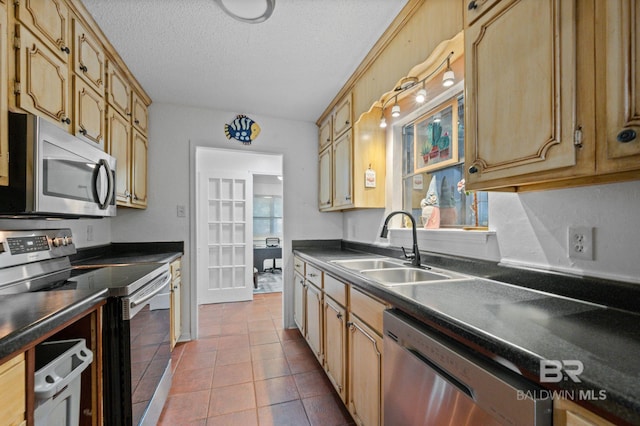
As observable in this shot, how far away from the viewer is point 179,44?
1841 mm

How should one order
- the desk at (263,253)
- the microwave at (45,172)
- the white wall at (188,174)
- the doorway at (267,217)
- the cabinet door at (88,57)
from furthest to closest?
the doorway at (267,217) → the desk at (263,253) → the white wall at (188,174) → the cabinet door at (88,57) → the microwave at (45,172)

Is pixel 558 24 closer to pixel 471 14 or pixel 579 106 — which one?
pixel 579 106

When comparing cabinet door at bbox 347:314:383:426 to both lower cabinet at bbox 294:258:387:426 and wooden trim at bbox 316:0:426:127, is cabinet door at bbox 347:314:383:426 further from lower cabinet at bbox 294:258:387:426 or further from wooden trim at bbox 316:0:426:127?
wooden trim at bbox 316:0:426:127

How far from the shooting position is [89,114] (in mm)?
1696

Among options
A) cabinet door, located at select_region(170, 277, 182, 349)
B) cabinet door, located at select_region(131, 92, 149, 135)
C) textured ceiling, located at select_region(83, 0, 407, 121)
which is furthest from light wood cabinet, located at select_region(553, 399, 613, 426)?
cabinet door, located at select_region(131, 92, 149, 135)

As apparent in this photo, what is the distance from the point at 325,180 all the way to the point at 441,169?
1.35 meters

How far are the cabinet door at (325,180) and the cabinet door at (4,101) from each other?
222 cm

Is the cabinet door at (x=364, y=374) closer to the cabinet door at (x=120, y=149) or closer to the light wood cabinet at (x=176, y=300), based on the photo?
the light wood cabinet at (x=176, y=300)

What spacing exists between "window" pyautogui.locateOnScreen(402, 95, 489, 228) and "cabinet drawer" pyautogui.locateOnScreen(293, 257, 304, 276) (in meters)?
1.14

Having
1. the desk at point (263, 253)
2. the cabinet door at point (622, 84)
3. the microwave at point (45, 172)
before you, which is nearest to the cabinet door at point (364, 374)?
the cabinet door at point (622, 84)

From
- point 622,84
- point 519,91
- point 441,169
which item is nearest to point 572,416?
point 622,84

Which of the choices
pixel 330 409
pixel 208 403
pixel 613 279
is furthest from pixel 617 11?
pixel 208 403

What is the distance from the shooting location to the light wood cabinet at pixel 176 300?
2363mm

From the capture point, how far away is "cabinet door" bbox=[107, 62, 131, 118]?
1957 mm
